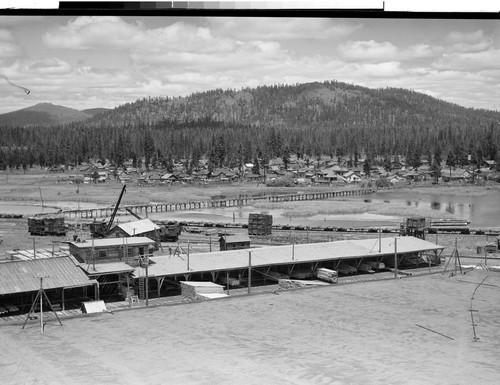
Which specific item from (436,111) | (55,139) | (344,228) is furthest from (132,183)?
(436,111)

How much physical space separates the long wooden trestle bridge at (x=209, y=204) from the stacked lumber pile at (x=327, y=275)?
9.16 metres

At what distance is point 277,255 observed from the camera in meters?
11.5

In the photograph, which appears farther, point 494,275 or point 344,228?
point 344,228

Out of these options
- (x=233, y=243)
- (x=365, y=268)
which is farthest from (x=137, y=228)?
(x=365, y=268)

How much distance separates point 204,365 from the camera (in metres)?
5.51

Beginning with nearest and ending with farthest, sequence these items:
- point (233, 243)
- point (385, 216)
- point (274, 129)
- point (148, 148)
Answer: point (233, 243)
point (385, 216)
point (148, 148)
point (274, 129)

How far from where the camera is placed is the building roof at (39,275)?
8984 millimetres

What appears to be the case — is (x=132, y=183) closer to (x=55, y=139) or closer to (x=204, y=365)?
(x=55, y=139)

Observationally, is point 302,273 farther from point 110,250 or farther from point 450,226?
point 450,226

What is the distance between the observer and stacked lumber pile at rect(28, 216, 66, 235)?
17031 mm

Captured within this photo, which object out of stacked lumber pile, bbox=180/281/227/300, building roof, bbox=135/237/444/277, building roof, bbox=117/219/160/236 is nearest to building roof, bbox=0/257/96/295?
building roof, bbox=135/237/444/277

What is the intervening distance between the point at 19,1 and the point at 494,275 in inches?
317

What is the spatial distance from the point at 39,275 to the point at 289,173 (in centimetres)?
2537

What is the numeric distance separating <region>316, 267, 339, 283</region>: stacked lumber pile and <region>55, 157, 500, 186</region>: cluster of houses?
9391 mm
